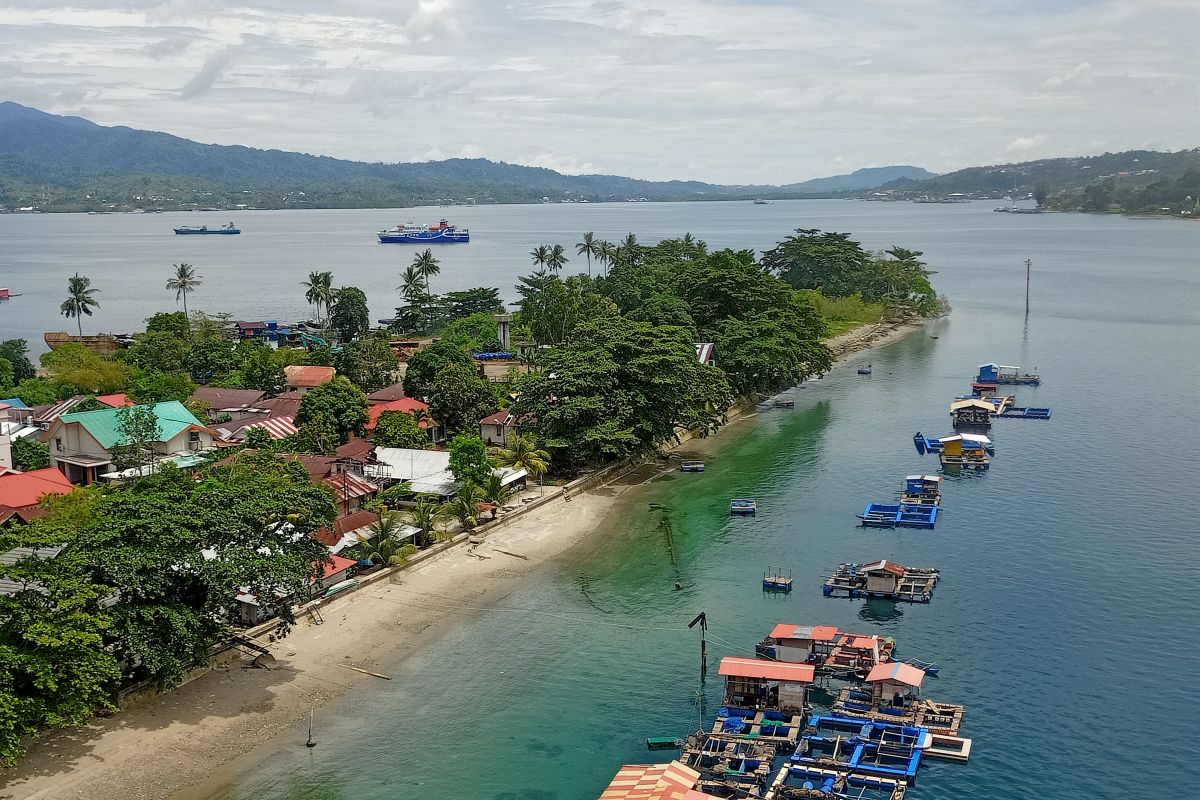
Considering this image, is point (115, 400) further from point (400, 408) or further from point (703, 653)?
point (703, 653)

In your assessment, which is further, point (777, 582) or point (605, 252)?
point (605, 252)

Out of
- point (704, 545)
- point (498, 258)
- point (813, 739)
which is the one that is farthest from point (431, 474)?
point (498, 258)

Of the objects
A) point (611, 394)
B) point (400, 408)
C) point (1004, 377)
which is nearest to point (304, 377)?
point (400, 408)

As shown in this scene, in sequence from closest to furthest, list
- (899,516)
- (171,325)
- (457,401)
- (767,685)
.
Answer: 1. (767,685)
2. (899,516)
3. (457,401)
4. (171,325)

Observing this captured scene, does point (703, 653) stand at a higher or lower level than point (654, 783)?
higher

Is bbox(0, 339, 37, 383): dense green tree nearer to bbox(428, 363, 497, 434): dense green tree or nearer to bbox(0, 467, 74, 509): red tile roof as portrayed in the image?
bbox(0, 467, 74, 509): red tile roof

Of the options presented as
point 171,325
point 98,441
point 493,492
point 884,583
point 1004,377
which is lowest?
point 884,583

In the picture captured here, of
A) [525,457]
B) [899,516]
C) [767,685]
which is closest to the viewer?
[767,685]

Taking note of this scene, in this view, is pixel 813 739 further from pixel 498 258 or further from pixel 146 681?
pixel 498 258
